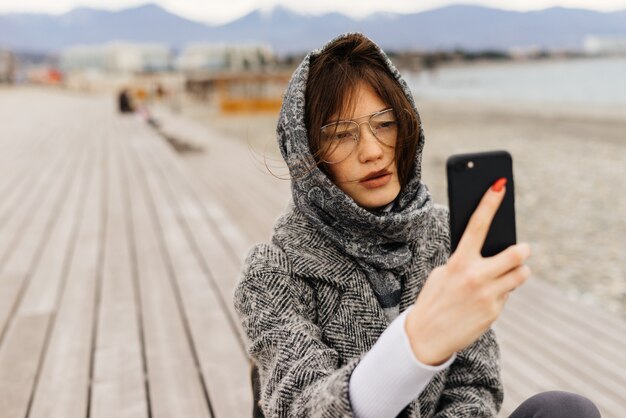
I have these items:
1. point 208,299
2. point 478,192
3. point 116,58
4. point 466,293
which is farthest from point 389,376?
point 116,58

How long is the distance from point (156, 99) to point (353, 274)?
1321 inches

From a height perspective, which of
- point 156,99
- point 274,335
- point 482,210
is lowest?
point 156,99

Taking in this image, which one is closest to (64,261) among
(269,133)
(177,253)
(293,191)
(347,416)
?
(177,253)

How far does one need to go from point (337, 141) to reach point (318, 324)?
36cm

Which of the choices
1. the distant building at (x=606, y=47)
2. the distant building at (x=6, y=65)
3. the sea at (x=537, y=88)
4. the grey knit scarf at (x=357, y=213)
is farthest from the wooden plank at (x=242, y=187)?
the distant building at (x=606, y=47)

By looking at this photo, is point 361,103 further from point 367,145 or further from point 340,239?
point 340,239

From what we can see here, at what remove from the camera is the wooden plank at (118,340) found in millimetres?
2104

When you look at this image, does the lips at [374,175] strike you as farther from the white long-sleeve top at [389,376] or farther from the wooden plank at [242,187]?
the wooden plank at [242,187]

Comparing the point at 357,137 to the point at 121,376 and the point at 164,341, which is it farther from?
the point at 164,341

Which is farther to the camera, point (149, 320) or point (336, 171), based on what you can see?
point (149, 320)

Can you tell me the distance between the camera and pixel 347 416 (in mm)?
814

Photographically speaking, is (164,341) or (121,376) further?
(164,341)

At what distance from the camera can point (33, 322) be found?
2797 millimetres

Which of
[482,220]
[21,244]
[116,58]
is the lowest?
[116,58]
